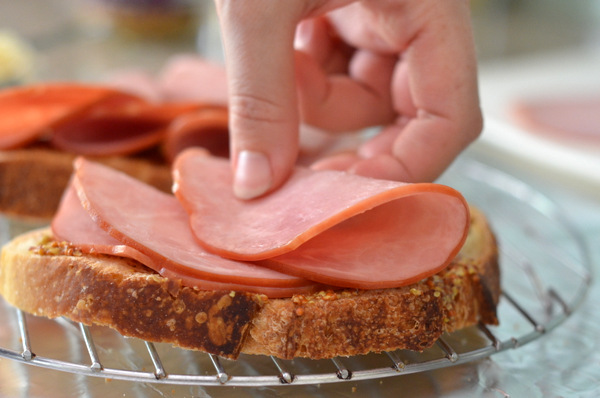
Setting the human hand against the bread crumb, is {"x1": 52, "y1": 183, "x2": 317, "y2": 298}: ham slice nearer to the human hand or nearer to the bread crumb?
the bread crumb

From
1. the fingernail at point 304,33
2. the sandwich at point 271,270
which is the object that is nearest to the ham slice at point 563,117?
the fingernail at point 304,33

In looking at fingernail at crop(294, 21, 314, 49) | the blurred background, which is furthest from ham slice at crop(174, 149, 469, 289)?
the blurred background

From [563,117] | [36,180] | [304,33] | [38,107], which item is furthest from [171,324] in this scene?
[563,117]

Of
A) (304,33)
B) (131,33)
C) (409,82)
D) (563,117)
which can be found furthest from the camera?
(131,33)

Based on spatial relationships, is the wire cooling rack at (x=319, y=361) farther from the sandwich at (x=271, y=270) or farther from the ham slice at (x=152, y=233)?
the ham slice at (x=152, y=233)

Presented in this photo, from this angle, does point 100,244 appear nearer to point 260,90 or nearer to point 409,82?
point 260,90
